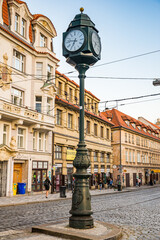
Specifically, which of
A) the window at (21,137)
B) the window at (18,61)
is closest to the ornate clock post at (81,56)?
the window at (18,61)

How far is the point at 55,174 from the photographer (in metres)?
28.3

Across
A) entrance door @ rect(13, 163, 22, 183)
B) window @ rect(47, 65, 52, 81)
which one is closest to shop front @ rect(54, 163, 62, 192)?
entrance door @ rect(13, 163, 22, 183)

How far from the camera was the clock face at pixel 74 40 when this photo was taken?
8.56m

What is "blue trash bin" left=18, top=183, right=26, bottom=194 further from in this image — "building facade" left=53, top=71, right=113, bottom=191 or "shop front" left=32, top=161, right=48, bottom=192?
"building facade" left=53, top=71, right=113, bottom=191

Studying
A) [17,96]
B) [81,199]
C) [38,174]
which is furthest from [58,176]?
[81,199]

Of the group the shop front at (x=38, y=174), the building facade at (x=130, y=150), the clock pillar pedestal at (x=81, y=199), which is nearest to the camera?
the clock pillar pedestal at (x=81, y=199)

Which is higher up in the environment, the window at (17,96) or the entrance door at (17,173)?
the window at (17,96)

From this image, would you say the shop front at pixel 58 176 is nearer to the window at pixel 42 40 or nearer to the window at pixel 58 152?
the window at pixel 58 152

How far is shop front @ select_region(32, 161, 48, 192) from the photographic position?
24.9m

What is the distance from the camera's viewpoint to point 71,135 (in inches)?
1254

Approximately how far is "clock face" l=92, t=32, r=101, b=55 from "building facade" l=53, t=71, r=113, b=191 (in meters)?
13.5

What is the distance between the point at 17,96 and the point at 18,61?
3.10 m

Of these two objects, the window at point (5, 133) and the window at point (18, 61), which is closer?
the window at point (5, 133)

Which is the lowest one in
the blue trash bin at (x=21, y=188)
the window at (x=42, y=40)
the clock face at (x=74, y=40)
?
the blue trash bin at (x=21, y=188)
